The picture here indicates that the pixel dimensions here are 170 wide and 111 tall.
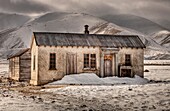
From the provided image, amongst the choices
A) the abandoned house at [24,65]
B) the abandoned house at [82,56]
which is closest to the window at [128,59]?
the abandoned house at [82,56]

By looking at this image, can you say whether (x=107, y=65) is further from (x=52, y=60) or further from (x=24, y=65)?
(x=24, y=65)

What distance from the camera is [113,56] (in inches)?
1163

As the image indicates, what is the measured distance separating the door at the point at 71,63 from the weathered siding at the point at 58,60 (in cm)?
26

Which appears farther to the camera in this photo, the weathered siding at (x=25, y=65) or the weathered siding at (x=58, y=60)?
the weathered siding at (x=25, y=65)

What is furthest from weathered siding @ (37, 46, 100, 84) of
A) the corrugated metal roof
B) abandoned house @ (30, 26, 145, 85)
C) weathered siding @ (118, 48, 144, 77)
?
weathered siding @ (118, 48, 144, 77)

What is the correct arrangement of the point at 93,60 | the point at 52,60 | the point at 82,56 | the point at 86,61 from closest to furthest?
the point at 52,60 < the point at 82,56 < the point at 86,61 < the point at 93,60

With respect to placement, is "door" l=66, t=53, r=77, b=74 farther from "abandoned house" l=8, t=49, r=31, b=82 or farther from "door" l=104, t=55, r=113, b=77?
"abandoned house" l=8, t=49, r=31, b=82

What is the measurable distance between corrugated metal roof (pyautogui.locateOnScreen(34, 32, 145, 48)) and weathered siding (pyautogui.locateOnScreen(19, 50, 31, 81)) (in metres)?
4.73

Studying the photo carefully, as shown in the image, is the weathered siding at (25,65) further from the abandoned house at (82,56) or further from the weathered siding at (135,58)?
the weathered siding at (135,58)

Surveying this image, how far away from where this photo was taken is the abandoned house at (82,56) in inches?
1093

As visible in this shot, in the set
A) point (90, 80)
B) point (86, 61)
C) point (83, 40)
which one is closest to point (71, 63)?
point (86, 61)

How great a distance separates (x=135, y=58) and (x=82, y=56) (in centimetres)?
502

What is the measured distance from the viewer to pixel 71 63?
28.4 meters

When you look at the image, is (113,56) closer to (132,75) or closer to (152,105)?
(132,75)
